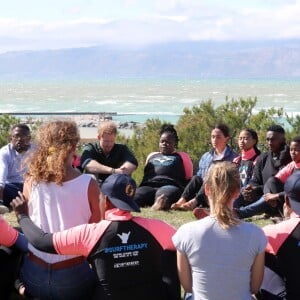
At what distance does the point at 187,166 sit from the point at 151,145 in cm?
621

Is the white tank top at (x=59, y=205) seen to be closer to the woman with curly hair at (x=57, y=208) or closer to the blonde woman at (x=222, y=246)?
the woman with curly hair at (x=57, y=208)

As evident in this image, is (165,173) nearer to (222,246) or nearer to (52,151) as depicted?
(52,151)

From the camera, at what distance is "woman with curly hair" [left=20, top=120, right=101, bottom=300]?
12.1 ft

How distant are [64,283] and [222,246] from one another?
1.06 metres

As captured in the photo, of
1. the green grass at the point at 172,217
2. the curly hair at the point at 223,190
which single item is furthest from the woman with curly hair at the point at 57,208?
the green grass at the point at 172,217

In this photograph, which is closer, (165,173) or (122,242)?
(122,242)

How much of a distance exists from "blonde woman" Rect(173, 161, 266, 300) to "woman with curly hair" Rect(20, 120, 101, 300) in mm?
746

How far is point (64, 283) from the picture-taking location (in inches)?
144

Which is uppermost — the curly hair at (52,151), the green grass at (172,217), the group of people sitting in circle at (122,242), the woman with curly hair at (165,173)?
the curly hair at (52,151)

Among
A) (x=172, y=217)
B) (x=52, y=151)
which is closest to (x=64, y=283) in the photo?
(x=52, y=151)

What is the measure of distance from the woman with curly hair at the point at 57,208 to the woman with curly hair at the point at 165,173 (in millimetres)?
3768

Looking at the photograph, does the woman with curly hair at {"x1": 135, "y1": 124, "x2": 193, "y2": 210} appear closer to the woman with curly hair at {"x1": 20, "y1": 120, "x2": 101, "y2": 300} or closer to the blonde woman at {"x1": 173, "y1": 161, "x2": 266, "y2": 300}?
the woman with curly hair at {"x1": 20, "y1": 120, "x2": 101, "y2": 300}

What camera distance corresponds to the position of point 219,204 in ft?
10.4

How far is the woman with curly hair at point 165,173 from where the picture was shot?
7.62m
